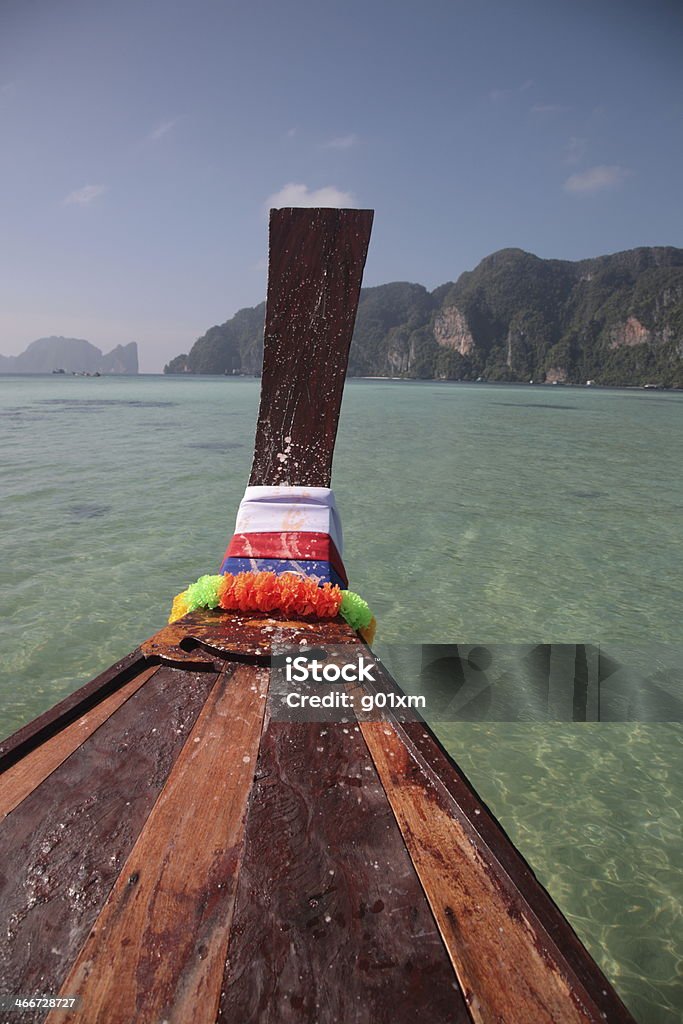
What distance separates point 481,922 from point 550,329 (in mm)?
181970

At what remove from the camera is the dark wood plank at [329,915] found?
0.94 metres

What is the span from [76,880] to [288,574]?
1.64m

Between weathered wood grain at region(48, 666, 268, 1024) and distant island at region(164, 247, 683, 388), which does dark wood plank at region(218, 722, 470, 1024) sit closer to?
weathered wood grain at region(48, 666, 268, 1024)

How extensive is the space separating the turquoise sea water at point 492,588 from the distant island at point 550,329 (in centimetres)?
13222

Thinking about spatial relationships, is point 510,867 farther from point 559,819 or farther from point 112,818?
point 559,819

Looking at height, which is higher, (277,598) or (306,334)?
(306,334)

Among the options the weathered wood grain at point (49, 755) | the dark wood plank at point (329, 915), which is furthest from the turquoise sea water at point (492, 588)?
the weathered wood grain at point (49, 755)

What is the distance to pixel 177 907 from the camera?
3.67 feet

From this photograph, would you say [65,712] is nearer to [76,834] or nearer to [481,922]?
[76,834]

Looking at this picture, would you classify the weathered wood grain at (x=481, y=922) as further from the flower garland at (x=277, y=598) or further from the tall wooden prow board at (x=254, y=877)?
the flower garland at (x=277, y=598)

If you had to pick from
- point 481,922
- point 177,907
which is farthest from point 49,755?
point 481,922

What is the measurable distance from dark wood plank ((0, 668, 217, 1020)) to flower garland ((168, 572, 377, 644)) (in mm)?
743

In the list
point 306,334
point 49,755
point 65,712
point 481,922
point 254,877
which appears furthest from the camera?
point 306,334

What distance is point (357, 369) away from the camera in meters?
194
